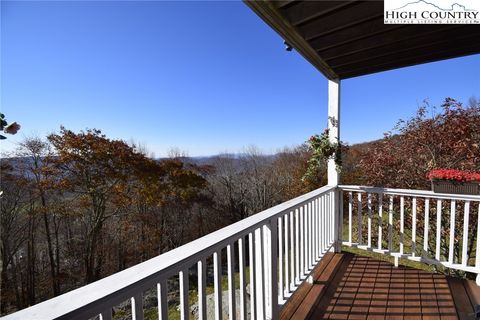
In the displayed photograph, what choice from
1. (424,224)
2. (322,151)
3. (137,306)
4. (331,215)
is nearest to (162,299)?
(137,306)

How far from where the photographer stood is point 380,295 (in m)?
2.36

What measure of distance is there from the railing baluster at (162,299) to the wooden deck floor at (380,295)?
1518 mm

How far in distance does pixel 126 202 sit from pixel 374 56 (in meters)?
8.67

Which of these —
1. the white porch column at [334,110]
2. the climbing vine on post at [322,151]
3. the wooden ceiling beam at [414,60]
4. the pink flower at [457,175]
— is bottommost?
the pink flower at [457,175]

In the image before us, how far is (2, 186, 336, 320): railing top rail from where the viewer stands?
24.1 inches

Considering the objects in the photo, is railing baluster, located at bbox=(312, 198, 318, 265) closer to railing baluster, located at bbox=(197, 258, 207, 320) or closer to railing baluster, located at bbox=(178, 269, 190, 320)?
railing baluster, located at bbox=(197, 258, 207, 320)

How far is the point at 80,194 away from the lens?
788 centimetres

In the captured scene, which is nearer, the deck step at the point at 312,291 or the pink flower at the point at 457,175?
the deck step at the point at 312,291

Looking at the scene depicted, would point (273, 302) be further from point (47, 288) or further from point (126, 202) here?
point (47, 288)

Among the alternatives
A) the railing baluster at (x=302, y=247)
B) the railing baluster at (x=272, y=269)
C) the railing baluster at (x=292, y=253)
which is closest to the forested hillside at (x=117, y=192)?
the railing baluster at (x=302, y=247)

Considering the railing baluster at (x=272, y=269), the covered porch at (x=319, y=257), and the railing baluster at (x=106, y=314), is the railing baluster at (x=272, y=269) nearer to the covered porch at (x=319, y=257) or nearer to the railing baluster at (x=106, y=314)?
the covered porch at (x=319, y=257)

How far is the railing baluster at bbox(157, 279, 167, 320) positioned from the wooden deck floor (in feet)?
4.98

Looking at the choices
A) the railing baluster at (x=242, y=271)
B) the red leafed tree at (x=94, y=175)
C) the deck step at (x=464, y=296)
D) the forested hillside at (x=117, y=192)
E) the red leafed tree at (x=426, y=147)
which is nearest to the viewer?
the railing baluster at (x=242, y=271)

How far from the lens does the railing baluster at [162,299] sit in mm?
891
